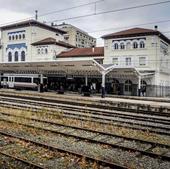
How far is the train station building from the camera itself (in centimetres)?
3944

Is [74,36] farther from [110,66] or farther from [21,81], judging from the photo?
[110,66]

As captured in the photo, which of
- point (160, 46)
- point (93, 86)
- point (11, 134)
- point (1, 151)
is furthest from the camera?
point (160, 46)

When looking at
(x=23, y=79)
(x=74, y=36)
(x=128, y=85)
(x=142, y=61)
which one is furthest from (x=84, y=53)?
(x=74, y=36)

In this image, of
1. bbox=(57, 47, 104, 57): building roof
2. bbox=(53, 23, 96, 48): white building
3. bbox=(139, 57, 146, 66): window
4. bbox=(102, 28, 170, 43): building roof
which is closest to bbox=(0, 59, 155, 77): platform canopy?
bbox=(139, 57, 146, 66): window

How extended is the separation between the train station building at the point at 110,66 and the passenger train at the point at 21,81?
0.06 meters

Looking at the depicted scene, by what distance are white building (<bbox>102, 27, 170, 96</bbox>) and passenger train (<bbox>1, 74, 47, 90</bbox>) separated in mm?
11852

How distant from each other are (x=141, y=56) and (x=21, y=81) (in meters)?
19.6

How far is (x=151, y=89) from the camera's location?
42219 millimetres

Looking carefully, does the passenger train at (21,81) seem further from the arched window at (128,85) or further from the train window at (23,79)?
the arched window at (128,85)

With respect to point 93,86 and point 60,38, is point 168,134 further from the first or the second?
point 60,38

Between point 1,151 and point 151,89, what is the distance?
3537 centimetres

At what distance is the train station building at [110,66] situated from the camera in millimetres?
39441

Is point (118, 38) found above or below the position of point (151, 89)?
above

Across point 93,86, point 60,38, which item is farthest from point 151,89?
point 60,38
